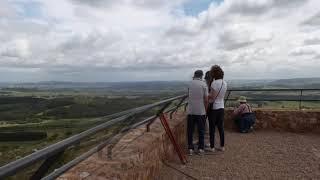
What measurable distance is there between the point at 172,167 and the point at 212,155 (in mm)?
1247

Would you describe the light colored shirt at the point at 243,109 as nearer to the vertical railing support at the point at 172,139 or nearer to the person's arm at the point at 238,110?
the person's arm at the point at 238,110

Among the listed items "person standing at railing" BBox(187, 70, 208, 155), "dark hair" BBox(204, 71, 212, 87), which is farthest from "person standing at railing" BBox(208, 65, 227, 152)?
"dark hair" BBox(204, 71, 212, 87)

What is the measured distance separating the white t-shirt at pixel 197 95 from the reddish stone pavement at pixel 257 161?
919 mm

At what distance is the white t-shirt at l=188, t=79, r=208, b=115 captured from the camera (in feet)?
23.3

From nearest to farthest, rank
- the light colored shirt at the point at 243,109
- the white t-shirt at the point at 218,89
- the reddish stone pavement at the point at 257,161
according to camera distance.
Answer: the reddish stone pavement at the point at 257,161, the white t-shirt at the point at 218,89, the light colored shirt at the point at 243,109

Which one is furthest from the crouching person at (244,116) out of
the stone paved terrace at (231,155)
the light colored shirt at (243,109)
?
the stone paved terrace at (231,155)

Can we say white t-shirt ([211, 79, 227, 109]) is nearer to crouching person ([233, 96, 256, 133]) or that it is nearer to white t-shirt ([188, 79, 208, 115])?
white t-shirt ([188, 79, 208, 115])

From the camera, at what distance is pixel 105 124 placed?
3.69 metres

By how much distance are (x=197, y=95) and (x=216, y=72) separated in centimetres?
66

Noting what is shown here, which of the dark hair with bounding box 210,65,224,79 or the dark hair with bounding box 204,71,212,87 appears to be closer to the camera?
the dark hair with bounding box 210,65,224,79

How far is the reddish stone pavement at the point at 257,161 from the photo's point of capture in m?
6.31

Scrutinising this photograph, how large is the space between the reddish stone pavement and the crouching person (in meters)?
0.79

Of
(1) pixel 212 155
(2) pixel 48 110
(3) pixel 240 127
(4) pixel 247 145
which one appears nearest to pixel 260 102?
(3) pixel 240 127

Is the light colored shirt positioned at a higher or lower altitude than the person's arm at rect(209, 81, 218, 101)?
lower
